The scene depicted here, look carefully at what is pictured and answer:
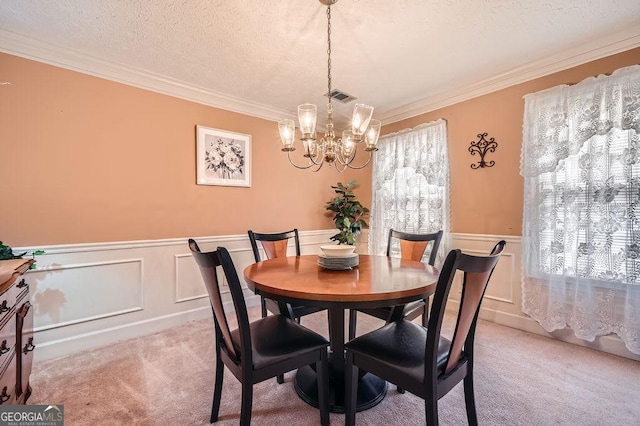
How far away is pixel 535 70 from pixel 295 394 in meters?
3.31

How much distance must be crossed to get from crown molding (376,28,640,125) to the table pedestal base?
2913 millimetres

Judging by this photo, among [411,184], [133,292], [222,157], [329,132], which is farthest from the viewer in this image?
[411,184]

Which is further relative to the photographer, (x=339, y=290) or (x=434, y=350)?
(x=339, y=290)

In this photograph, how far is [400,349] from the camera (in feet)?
4.48

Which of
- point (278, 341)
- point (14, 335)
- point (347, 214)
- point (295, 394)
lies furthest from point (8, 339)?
point (347, 214)

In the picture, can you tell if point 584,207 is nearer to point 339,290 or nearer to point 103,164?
point 339,290

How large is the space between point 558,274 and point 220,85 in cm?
360

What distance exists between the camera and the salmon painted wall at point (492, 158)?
8.88 ft

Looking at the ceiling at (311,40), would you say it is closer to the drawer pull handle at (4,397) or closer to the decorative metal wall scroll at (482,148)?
the decorative metal wall scroll at (482,148)

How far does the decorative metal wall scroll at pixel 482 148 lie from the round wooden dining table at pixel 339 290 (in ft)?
5.43

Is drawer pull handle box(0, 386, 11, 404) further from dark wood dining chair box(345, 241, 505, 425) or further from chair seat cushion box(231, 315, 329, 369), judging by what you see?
dark wood dining chair box(345, 241, 505, 425)

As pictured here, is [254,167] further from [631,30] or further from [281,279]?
[631,30]

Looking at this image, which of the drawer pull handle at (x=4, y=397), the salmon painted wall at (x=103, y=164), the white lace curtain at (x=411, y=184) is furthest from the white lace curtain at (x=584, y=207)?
the drawer pull handle at (x=4, y=397)

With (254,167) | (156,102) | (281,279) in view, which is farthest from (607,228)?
(156,102)
